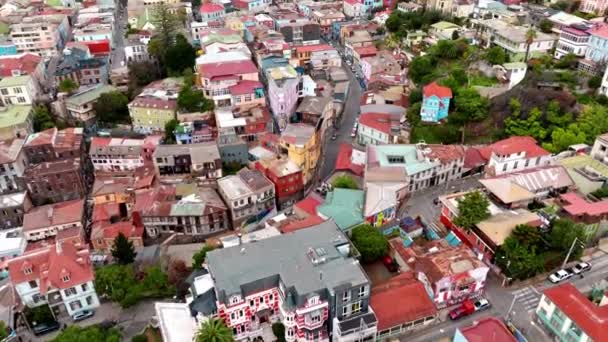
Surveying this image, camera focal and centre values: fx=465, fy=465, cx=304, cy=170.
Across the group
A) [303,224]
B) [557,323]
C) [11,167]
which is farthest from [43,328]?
[557,323]

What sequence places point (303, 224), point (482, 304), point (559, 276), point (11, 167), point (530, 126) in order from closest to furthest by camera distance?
point (482, 304) → point (559, 276) → point (303, 224) → point (530, 126) → point (11, 167)

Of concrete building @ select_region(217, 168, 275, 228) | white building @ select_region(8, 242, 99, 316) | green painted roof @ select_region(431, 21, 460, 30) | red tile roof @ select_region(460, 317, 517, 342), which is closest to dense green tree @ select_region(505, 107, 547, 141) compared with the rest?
concrete building @ select_region(217, 168, 275, 228)

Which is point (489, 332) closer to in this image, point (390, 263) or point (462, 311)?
point (462, 311)

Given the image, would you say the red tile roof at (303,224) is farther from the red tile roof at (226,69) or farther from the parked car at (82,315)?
the red tile roof at (226,69)

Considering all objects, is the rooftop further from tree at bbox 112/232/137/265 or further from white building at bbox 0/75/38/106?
white building at bbox 0/75/38/106

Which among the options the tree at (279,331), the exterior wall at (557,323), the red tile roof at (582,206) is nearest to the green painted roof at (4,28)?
the tree at (279,331)

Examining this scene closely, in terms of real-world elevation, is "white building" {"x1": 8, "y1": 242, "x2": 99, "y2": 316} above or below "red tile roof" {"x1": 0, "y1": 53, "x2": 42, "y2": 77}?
below
